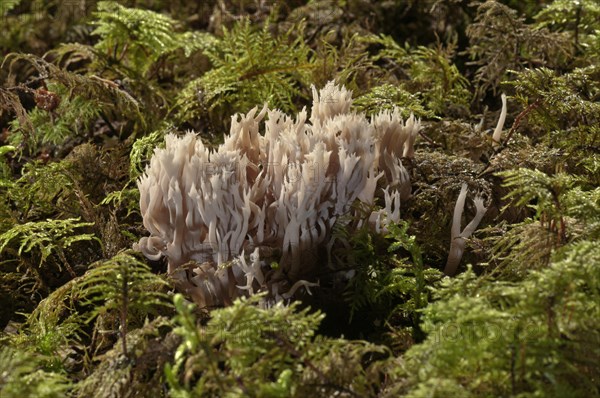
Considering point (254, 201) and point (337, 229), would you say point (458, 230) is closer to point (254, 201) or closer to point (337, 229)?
point (337, 229)

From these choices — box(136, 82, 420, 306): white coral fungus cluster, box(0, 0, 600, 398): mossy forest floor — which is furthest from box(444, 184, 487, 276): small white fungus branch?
box(136, 82, 420, 306): white coral fungus cluster

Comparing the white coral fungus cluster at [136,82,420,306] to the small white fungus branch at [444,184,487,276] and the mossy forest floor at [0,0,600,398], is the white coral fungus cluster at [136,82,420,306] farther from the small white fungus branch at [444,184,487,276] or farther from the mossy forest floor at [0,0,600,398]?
the small white fungus branch at [444,184,487,276]

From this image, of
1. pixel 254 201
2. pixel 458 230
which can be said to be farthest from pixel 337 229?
pixel 458 230

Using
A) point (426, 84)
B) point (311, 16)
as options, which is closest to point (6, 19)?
point (311, 16)

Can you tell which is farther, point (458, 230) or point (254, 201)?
point (458, 230)

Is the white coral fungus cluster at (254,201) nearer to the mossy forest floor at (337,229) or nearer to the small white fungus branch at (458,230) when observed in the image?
the mossy forest floor at (337,229)

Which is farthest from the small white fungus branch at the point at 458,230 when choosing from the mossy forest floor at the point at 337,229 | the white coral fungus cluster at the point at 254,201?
the white coral fungus cluster at the point at 254,201
